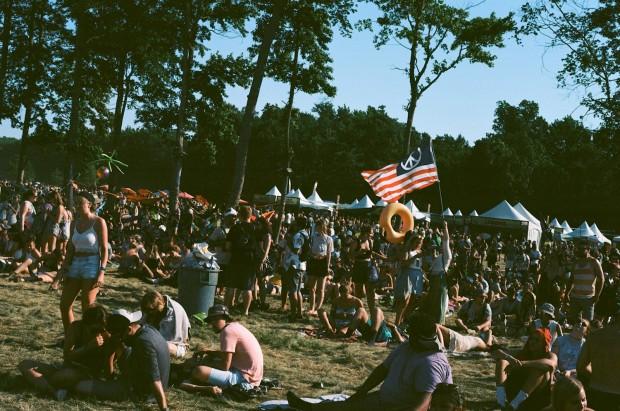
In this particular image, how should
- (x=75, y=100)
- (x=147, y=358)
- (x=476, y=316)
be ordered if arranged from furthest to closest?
(x=75, y=100)
(x=476, y=316)
(x=147, y=358)

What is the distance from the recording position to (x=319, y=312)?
33.4 ft

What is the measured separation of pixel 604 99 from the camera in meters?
17.8

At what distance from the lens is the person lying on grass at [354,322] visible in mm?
9844

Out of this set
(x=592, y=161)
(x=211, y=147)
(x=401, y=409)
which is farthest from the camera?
(x=592, y=161)

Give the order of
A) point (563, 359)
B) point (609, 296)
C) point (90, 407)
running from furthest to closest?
point (609, 296) → point (563, 359) → point (90, 407)

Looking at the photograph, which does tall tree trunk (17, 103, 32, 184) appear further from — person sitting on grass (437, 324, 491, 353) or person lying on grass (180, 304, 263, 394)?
person lying on grass (180, 304, 263, 394)

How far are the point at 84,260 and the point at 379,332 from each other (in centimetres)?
467

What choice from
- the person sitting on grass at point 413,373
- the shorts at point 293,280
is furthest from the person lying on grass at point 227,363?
the shorts at point 293,280

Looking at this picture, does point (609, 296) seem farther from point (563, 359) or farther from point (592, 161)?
point (592, 161)

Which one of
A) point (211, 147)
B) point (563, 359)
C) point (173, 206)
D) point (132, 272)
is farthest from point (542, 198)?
point (563, 359)

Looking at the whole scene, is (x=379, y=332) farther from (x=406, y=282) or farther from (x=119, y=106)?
(x=119, y=106)

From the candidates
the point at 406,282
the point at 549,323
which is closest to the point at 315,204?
the point at 406,282

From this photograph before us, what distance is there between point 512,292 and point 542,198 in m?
50.7

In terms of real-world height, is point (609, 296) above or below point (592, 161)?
below
